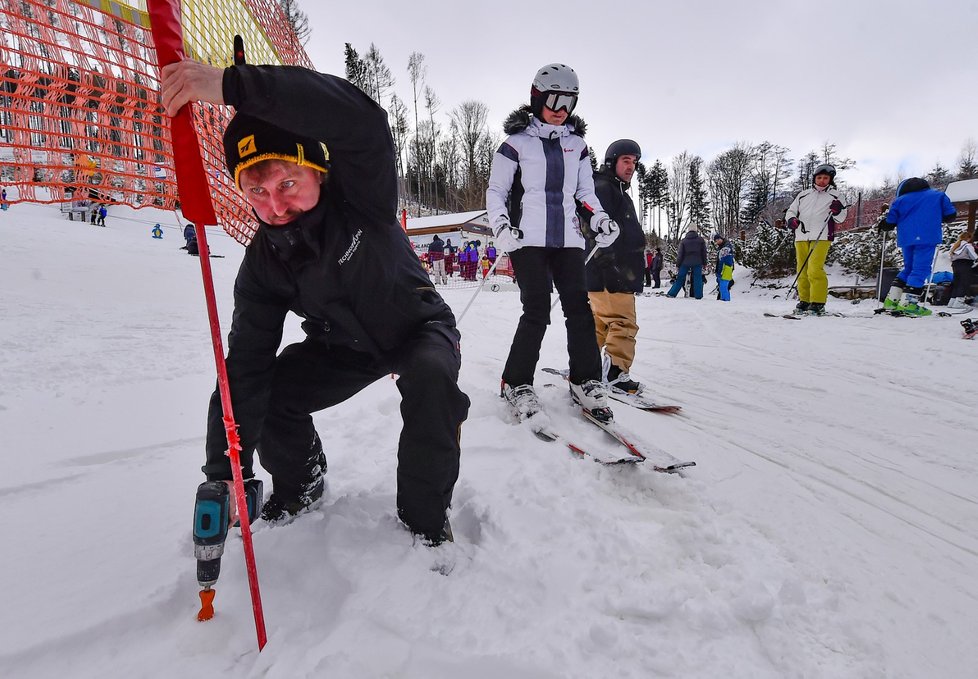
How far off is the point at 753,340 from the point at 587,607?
15.4 feet

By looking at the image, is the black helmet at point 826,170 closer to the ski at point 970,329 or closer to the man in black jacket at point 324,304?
the ski at point 970,329

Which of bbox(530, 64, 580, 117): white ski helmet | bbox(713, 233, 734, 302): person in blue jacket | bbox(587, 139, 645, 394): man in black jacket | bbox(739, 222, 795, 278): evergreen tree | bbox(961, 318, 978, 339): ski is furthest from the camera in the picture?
bbox(739, 222, 795, 278): evergreen tree

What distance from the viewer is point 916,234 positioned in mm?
6086

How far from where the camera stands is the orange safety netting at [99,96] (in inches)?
70.1

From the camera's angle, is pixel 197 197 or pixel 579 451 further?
pixel 579 451

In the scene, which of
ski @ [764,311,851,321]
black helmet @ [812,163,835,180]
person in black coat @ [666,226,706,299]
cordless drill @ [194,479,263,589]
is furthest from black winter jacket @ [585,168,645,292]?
person in black coat @ [666,226,706,299]

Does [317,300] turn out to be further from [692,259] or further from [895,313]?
[692,259]

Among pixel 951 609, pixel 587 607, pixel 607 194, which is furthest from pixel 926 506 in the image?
pixel 607 194

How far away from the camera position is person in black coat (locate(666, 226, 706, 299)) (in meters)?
11.0

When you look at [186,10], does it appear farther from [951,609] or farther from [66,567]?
[951,609]

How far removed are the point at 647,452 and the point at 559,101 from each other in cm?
200

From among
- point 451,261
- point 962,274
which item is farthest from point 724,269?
point 451,261

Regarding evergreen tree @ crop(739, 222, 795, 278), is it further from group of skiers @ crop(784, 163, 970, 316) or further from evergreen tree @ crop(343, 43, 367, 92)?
evergreen tree @ crop(343, 43, 367, 92)

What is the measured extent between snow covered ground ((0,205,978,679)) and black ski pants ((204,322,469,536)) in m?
0.15
